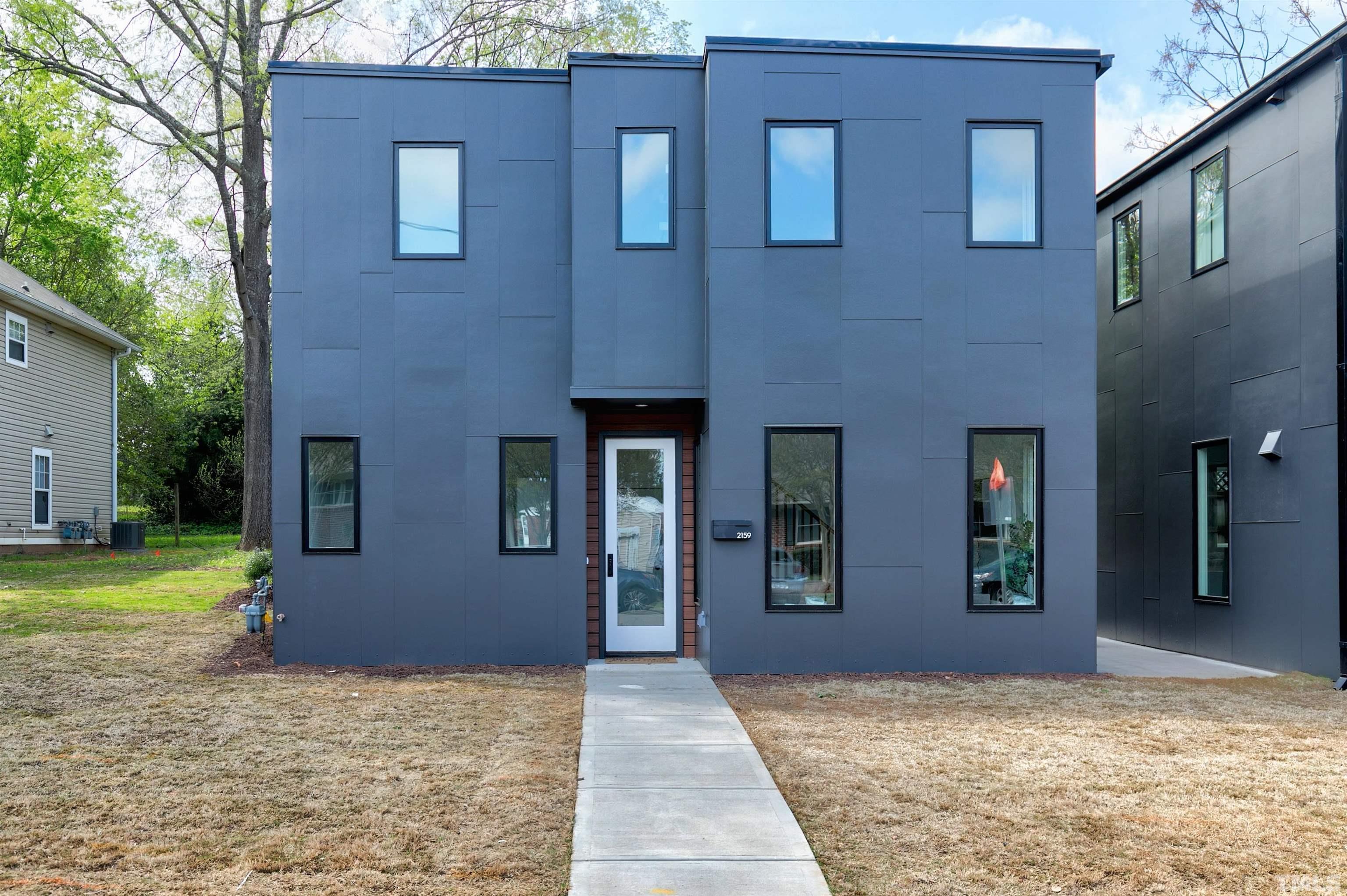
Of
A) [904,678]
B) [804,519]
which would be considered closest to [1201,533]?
[904,678]

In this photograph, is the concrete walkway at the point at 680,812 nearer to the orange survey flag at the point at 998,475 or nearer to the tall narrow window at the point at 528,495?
the tall narrow window at the point at 528,495

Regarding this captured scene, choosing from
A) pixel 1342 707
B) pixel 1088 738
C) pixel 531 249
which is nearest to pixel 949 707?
pixel 1088 738

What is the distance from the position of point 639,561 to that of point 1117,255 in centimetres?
764

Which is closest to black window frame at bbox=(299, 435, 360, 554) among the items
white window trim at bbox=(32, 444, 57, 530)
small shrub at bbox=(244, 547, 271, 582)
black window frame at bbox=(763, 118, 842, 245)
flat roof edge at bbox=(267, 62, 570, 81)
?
small shrub at bbox=(244, 547, 271, 582)

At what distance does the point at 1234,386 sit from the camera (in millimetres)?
10281

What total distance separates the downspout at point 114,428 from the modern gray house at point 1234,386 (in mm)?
22415

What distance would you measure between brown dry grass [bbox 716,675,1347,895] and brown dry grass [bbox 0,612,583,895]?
4.65 feet

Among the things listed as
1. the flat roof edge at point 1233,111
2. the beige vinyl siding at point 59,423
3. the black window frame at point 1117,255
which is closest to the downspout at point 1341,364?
the flat roof edge at point 1233,111

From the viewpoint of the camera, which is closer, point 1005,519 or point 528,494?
point 1005,519

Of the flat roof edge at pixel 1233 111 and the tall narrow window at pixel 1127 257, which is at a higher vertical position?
the flat roof edge at pixel 1233 111

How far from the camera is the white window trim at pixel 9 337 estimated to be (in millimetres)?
19750

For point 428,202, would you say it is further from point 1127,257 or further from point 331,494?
point 1127,257

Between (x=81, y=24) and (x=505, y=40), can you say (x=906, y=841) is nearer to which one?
(x=505, y=40)

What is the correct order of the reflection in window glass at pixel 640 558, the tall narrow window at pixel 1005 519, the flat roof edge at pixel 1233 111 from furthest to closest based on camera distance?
the reflection in window glass at pixel 640 558, the tall narrow window at pixel 1005 519, the flat roof edge at pixel 1233 111
